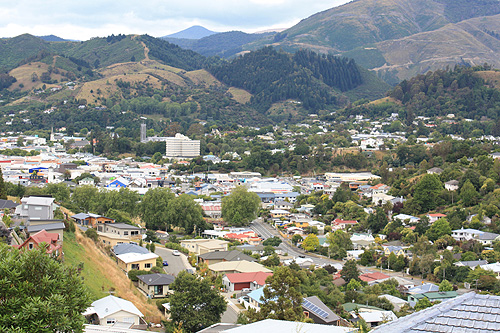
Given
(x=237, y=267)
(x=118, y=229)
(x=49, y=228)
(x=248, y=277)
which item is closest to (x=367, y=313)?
(x=248, y=277)

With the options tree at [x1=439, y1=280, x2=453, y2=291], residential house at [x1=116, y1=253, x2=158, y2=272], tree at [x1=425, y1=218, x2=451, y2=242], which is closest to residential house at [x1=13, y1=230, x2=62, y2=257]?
residential house at [x1=116, y1=253, x2=158, y2=272]

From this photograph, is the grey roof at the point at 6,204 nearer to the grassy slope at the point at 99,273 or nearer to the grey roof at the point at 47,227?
the grassy slope at the point at 99,273

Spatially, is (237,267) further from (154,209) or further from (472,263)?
(472,263)

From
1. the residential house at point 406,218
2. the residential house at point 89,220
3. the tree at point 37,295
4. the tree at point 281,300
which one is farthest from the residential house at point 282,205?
the tree at point 37,295

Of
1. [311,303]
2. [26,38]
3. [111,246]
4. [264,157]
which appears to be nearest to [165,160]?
[264,157]

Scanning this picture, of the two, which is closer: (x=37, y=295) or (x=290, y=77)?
(x=37, y=295)

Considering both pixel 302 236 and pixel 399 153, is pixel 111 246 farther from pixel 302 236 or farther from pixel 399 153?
pixel 399 153
